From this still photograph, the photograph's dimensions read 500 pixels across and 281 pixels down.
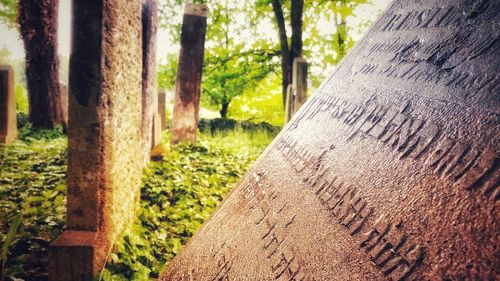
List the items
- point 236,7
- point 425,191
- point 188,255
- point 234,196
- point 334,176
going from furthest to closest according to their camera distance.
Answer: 1. point 236,7
2. point 234,196
3. point 188,255
4. point 334,176
5. point 425,191

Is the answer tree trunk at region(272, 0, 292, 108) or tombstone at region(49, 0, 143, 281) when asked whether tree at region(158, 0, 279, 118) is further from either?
tombstone at region(49, 0, 143, 281)

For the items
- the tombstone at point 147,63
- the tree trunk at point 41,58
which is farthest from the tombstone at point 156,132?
the tree trunk at point 41,58

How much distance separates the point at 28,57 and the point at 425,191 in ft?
32.3

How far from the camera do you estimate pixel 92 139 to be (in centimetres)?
255

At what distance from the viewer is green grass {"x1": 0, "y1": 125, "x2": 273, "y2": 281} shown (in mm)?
2809

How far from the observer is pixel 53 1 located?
303 inches

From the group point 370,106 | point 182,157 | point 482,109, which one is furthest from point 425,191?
point 182,157

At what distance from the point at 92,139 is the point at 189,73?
4692 millimetres

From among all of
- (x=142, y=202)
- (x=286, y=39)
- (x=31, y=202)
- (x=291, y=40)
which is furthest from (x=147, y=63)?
(x=286, y=39)

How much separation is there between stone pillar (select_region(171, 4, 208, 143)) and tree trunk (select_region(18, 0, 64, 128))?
155 inches

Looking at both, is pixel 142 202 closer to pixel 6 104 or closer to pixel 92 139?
pixel 92 139

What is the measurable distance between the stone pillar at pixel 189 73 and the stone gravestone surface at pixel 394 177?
19.3ft

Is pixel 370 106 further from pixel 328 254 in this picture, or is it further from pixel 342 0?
pixel 342 0

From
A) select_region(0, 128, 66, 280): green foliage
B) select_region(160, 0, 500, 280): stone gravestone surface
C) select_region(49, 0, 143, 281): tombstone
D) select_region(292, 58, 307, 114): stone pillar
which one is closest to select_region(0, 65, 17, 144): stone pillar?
select_region(0, 128, 66, 280): green foliage
